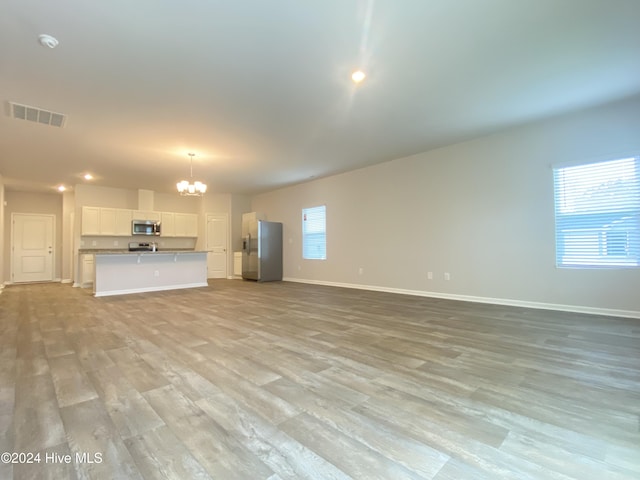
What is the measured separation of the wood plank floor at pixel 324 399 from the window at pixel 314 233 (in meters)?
4.23

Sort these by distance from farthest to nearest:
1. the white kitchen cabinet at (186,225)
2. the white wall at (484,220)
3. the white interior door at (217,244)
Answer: the white interior door at (217,244) → the white kitchen cabinet at (186,225) → the white wall at (484,220)

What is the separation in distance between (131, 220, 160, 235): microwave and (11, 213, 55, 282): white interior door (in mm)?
3031

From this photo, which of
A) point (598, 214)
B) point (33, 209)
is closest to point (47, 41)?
point (598, 214)

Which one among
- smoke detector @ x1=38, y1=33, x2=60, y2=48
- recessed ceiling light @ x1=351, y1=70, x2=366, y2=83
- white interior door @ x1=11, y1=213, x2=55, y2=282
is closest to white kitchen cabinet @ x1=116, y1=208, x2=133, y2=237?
white interior door @ x1=11, y1=213, x2=55, y2=282

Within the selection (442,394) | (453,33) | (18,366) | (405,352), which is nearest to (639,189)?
(453,33)

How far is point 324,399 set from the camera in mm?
1896

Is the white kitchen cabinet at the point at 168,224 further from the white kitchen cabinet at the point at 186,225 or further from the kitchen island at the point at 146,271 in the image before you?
the kitchen island at the point at 146,271

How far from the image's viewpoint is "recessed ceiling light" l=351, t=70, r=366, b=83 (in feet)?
9.97

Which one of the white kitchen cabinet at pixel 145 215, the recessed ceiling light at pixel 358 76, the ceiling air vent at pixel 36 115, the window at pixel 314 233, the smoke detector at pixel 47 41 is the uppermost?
the recessed ceiling light at pixel 358 76

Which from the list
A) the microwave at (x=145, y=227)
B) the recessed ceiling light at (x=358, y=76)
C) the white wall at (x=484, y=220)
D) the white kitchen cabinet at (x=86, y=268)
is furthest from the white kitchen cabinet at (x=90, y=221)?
the recessed ceiling light at (x=358, y=76)

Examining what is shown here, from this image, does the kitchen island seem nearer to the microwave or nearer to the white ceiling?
the microwave

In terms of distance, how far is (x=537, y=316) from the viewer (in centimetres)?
399

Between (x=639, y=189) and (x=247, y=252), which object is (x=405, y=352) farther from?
(x=247, y=252)

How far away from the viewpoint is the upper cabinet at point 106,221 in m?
7.66
